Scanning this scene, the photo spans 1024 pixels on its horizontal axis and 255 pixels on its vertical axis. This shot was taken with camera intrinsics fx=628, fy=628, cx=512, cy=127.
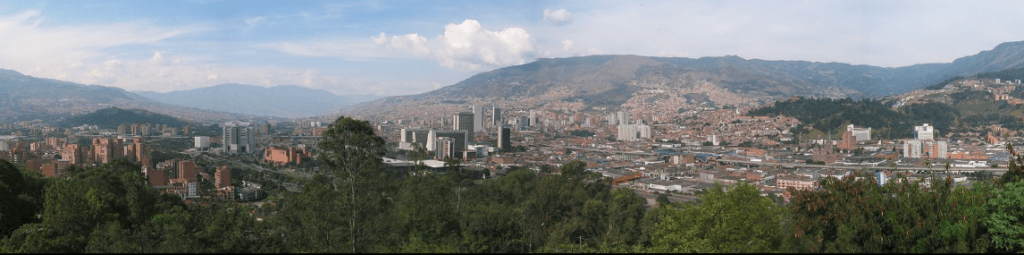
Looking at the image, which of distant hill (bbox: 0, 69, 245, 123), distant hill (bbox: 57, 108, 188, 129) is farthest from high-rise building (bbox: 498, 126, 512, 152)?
distant hill (bbox: 0, 69, 245, 123)

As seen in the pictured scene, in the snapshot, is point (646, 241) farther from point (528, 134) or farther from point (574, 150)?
point (528, 134)

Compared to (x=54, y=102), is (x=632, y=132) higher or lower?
lower

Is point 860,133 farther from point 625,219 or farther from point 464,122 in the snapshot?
point 625,219

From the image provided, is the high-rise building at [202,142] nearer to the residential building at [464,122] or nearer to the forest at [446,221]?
the residential building at [464,122]

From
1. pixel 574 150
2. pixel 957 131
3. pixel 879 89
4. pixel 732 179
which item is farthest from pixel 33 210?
pixel 879 89

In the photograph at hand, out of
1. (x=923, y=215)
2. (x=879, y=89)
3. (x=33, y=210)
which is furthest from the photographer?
(x=879, y=89)

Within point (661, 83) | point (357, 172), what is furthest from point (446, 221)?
point (661, 83)
